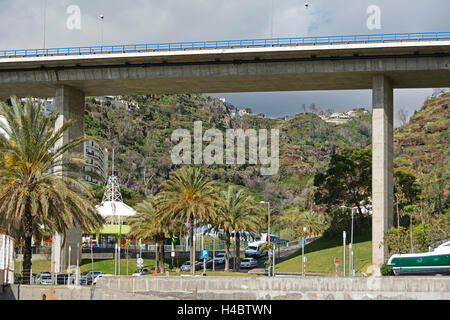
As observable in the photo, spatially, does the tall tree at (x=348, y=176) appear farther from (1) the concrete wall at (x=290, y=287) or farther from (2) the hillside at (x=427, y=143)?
(1) the concrete wall at (x=290, y=287)

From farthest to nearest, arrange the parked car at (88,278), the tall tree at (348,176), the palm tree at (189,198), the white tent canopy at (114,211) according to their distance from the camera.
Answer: the white tent canopy at (114,211) → the tall tree at (348,176) → the palm tree at (189,198) → the parked car at (88,278)

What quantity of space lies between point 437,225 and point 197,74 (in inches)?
1190

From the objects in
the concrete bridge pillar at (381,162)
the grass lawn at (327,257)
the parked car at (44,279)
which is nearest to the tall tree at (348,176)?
the grass lawn at (327,257)

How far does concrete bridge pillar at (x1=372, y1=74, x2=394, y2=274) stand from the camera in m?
59.5

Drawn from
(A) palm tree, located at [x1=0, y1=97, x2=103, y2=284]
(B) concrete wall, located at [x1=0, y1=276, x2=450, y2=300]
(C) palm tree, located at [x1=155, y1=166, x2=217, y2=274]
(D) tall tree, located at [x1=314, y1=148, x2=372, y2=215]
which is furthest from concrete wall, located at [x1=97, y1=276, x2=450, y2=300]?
(D) tall tree, located at [x1=314, y1=148, x2=372, y2=215]

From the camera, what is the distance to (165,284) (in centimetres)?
3234

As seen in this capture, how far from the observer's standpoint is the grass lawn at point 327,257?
65.6 meters

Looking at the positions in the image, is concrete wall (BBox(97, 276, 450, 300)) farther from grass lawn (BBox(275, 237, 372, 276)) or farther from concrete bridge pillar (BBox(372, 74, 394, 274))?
grass lawn (BBox(275, 237, 372, 276))

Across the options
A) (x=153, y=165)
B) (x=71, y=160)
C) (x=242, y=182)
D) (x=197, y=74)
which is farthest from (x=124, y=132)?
(x=71, y=160)

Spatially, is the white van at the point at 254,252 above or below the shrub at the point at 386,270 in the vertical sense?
below

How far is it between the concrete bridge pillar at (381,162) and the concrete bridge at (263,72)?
0.29ft

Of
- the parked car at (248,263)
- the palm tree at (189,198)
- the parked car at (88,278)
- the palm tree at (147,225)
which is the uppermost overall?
the palm tree at (189,198)
